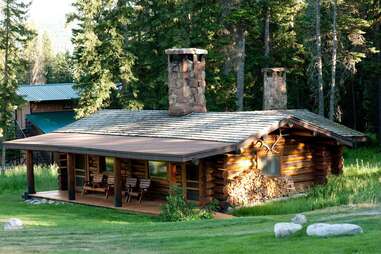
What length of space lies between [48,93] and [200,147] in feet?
109

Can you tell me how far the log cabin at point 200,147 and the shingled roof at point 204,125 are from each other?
33 mm

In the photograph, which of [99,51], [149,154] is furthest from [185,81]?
[99,51]

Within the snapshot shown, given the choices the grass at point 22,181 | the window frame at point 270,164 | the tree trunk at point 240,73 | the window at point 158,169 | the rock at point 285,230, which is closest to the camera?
the rock at point 285,230

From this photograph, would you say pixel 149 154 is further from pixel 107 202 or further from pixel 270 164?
pixel 270 164

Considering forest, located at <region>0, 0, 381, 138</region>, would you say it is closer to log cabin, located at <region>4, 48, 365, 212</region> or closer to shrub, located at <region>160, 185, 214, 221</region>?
log cabin, located at <region>4, 48, 365, 212</region>

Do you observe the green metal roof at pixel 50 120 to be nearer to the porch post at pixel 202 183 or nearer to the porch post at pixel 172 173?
the porch post at pixel 172 173

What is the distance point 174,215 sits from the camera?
17.3 m

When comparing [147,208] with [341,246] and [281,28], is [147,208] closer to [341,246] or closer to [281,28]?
[341,246]

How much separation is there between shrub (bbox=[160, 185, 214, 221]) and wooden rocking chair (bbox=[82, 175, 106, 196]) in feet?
16.7

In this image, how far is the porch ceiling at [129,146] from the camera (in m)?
18.0

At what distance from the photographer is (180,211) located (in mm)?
17438

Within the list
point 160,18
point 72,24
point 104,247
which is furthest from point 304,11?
point 104,247

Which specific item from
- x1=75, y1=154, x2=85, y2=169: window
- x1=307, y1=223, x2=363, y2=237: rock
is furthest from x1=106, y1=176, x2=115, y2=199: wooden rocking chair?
x1=307, y1=223, x2=363, y2=237: rock

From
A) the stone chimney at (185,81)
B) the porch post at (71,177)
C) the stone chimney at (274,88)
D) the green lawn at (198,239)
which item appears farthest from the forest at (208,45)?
the green lawn at (198,239)
